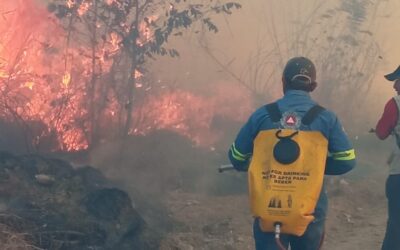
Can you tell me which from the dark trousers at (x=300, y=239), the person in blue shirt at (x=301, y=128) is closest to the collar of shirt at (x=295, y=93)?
the person in blue shirt at (x=301, y=128)

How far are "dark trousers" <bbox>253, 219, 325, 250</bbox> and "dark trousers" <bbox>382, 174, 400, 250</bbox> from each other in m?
1.39

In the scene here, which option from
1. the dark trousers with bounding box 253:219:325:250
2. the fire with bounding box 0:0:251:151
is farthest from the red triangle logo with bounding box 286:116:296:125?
the fire with bounding box 0:0:251:151

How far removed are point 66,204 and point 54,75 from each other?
12.2ft

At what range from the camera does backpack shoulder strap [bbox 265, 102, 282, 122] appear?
380 centimetres

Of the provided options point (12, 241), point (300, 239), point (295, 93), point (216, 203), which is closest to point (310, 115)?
point (295, 93)

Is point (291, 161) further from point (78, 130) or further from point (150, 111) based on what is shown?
point (150, 111)

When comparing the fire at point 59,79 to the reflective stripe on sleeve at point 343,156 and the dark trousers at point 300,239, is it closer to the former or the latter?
the dark trousers at point 300,239

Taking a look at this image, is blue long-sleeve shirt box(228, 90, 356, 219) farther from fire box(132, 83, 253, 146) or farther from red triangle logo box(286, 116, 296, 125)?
fire box(132, 83, 253, 146)

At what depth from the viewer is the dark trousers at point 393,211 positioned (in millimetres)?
5004

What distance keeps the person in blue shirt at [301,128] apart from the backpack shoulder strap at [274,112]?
0.05 feet

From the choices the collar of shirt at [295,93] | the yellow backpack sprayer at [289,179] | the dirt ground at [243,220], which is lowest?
the dirt ground at [243,220]

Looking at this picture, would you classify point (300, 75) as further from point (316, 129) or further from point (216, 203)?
point (216, 203)

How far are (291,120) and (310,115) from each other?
145 mm

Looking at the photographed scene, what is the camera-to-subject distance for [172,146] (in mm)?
9625
